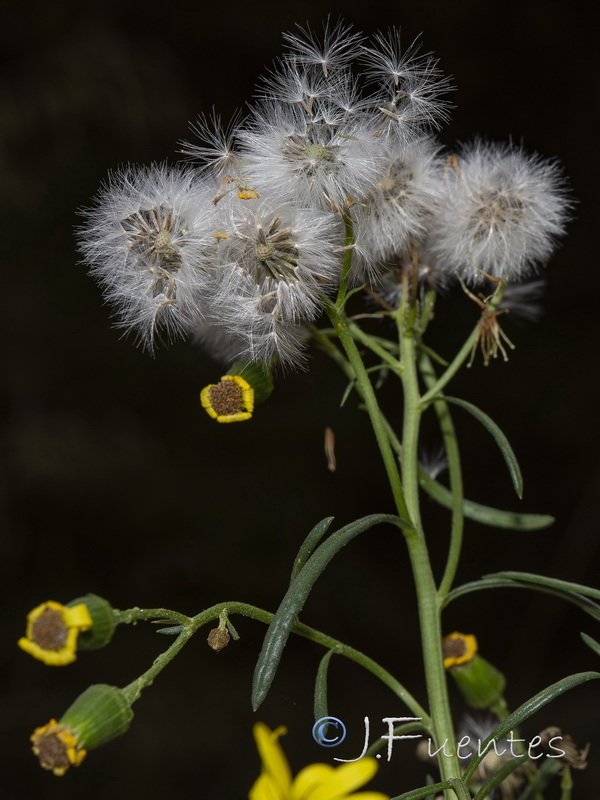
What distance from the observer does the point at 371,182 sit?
44.3 inches

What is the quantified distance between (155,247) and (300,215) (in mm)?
199

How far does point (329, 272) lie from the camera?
1.10m

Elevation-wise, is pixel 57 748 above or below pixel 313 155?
below

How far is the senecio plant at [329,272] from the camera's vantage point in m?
1.00

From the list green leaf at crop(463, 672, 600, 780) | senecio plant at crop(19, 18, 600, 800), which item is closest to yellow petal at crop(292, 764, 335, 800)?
senecio plant at crop(19, 18, 600, 800)

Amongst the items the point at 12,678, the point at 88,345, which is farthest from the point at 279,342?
the point at 12,678

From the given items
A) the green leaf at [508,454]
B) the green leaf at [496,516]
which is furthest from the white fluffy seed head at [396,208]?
the green leaf at [496,516]

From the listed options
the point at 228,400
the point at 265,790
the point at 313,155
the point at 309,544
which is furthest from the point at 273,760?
the point at 313,155

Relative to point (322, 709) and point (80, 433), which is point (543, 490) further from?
point (322, 709)

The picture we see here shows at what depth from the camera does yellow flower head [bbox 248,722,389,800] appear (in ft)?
2.65

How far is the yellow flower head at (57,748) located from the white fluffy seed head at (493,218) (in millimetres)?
806

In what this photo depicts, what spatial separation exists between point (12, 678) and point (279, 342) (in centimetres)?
237

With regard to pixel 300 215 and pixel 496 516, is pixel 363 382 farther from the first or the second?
pixel 496 516

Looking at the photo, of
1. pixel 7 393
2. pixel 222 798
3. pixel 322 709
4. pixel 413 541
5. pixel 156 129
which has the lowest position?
pixel 222 798
